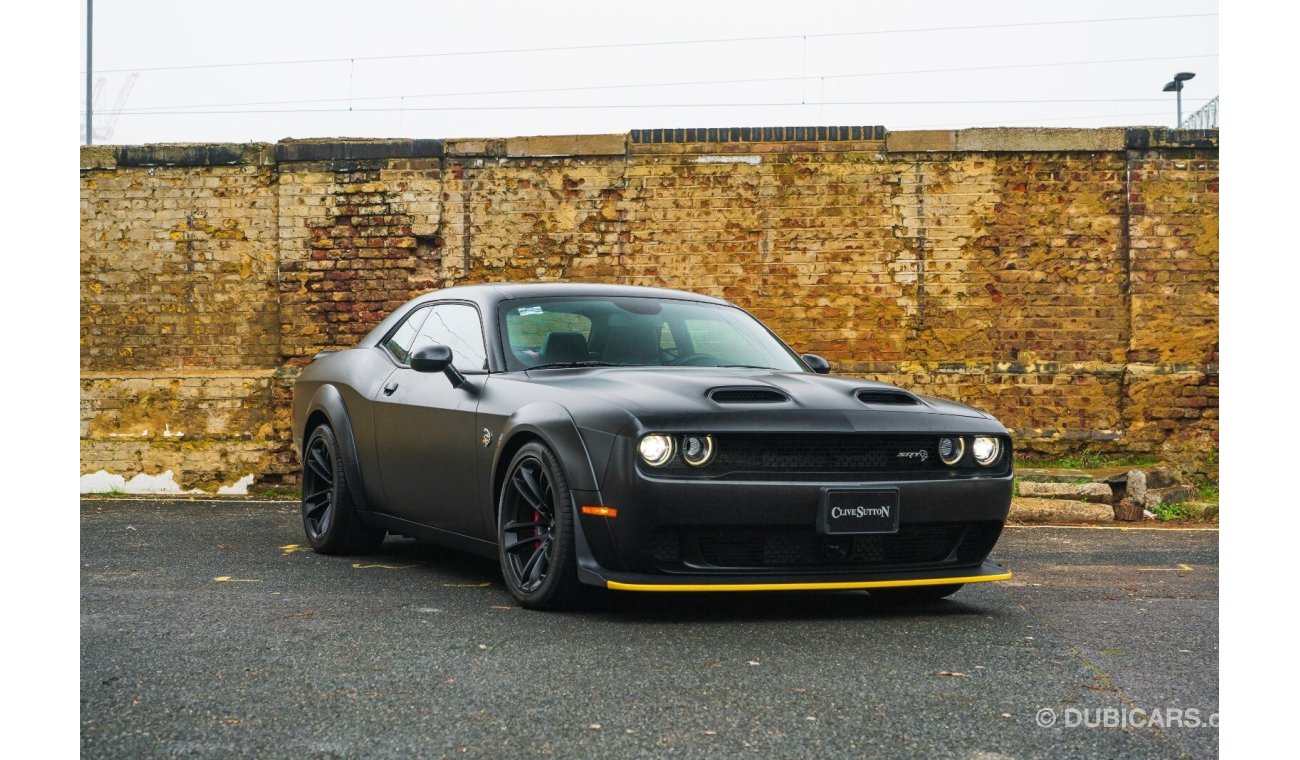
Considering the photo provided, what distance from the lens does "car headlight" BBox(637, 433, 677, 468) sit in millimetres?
4852

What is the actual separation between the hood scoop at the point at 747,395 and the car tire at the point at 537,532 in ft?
2.17

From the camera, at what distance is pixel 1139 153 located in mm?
11758

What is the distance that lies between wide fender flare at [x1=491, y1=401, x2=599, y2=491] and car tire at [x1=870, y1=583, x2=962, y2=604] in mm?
1518

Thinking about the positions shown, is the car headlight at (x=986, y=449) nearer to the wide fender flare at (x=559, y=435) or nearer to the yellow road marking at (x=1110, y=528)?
the wide fender flare at (x=559, y=435)

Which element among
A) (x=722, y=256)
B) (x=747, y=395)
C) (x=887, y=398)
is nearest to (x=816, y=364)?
(x=887, y=398)

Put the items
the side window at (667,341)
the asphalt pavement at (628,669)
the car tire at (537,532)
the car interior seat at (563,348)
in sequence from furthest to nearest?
the side window at (667,341)
the car interior seat at (563,348)
the car tire at (537,532)
the asphalt pavement at (628,669)

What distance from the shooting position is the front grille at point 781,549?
16.1 feet

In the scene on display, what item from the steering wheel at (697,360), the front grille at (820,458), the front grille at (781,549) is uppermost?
the steering wheel at (697,360)

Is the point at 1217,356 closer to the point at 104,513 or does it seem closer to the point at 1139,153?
the point at 1139,153

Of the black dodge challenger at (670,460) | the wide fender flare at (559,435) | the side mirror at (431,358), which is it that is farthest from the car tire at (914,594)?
the side mirror at (431,358)

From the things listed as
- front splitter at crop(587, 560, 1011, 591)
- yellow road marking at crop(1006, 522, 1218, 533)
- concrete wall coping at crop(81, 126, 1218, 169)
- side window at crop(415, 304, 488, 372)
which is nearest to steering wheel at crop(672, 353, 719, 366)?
side window at crop(415, 304, 488, 372)

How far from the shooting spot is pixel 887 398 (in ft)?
17.7

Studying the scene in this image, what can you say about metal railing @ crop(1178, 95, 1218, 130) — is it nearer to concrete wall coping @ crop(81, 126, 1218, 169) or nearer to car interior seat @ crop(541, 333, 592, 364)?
concrete wall coping @ crop(81, 126, 1218, 169)

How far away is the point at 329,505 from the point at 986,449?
141 inches
